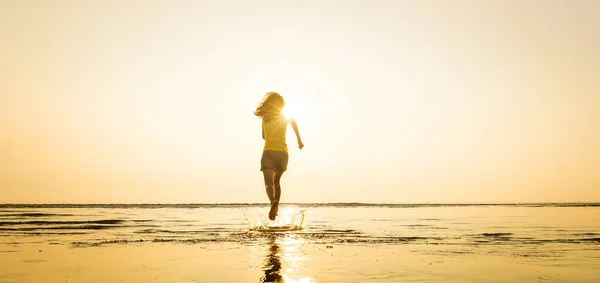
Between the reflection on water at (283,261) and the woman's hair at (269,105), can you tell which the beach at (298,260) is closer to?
the reflection on water at (283,261)

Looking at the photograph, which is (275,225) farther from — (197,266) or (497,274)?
(497,274)

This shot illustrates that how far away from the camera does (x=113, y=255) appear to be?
27.8 ft

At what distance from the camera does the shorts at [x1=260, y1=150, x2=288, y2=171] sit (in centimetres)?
1420

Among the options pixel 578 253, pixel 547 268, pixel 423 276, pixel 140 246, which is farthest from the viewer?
pixel 140 246

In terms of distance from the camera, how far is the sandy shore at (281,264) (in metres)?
6.21

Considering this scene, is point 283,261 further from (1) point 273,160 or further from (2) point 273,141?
(2) point 273,141

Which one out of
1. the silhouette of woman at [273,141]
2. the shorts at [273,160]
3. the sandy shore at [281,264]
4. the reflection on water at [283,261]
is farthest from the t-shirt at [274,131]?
the sandy shore at [281,264]

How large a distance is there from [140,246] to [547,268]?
6.39m

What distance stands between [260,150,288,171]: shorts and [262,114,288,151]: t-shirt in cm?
10

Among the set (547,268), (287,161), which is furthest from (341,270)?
(287,161)

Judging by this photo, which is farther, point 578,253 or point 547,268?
point 578,253

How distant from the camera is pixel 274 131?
14297 millimetres

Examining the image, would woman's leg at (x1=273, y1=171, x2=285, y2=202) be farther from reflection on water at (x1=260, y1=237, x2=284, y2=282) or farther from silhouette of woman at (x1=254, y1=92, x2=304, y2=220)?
reflection on water at (x1=260, y1=237, x2=284, y2=282)

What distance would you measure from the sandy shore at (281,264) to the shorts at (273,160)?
4.46m
